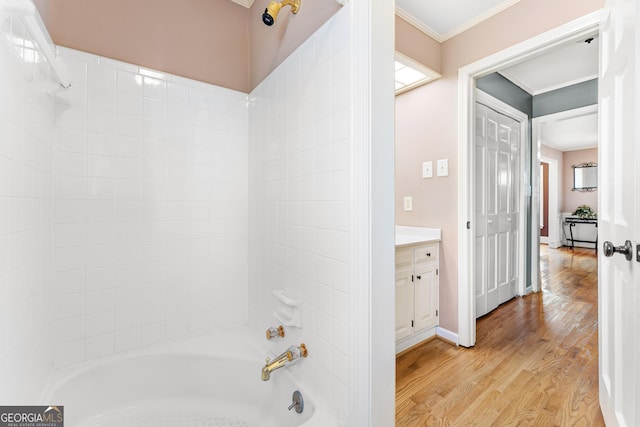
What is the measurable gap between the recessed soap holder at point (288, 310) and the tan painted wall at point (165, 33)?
1.33 m

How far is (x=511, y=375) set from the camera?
180cm

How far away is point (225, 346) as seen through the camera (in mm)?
1605

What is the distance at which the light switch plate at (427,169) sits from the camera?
2359 mm

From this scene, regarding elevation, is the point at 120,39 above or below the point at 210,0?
below

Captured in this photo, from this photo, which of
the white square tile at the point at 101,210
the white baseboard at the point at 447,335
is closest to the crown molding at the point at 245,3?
the white square tile at the point at 101,210

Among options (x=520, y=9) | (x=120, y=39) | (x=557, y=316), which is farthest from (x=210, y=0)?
(x=557, y=316)

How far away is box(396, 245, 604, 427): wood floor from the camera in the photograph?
58.1 inches

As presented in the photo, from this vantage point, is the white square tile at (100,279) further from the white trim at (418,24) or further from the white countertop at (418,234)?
the white trim at (418,24)

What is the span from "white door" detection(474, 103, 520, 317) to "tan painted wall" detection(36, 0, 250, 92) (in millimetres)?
2093

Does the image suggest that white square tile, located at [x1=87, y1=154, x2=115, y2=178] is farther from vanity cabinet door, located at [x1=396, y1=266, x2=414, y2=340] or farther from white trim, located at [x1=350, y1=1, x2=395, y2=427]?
vanity cabinet door, located at [x1=396, y1=266, x2=414, y2=340]

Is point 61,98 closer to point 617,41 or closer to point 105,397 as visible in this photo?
point 105,397

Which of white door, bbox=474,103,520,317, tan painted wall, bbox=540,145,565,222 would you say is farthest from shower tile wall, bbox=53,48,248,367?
tan painted wall, bbox=540,145,565,222

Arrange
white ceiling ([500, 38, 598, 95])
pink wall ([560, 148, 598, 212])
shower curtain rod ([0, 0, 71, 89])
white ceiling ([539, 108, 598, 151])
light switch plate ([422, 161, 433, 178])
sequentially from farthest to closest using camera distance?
pink wall ([560, 148, 598, 212]), white ceiling ([539, 108, 598, 151]), white ceiling ([500, 38, 598, 95]), light switch plate ([422, 161, 433, 178]), shower curtain rod ([0, 0, 71, 89])

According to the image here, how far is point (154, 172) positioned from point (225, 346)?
1.04 metres
